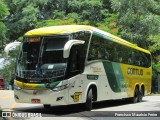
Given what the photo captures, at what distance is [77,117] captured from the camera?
1298 centimetres

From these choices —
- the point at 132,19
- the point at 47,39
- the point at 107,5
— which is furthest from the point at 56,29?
the point at 107,5

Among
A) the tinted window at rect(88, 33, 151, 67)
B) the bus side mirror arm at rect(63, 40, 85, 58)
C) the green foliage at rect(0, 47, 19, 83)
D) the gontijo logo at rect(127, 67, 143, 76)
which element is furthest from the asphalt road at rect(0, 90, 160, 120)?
the green foliage at rect(0, 47, 19, 83)

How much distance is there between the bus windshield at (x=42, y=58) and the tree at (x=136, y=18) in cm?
1938

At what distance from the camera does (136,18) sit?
3369 cm

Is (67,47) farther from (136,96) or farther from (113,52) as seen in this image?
(136,96)

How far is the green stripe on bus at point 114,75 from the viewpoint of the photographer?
17.4 meters

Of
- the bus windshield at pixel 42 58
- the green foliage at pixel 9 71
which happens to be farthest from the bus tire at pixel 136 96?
the green foliage at pixel 9 71

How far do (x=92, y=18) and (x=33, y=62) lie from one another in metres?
26.6

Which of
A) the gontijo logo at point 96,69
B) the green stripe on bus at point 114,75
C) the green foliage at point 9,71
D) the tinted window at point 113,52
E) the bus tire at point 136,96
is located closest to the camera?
the gontijo logo at point 96,69

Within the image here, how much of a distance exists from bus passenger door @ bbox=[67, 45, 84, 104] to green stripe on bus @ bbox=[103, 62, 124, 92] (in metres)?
2.87

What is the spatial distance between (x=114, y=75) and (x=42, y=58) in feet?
18.4

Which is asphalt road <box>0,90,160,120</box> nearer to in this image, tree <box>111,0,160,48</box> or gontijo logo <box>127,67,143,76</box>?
gontijo logo <box>127,67,143,76</box>

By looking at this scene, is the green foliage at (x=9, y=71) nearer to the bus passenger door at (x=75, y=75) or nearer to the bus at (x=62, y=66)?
the bus at (x=62, y=66)

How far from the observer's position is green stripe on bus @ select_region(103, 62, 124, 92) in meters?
17.4
